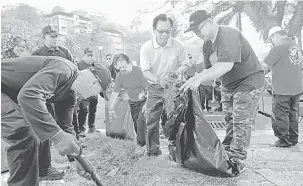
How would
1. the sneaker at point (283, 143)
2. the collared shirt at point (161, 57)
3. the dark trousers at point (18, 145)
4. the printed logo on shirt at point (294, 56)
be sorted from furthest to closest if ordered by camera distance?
the printed logo on shirt at point (294, 56)
the sneaker at point (283, 143)
the collared shirt at point (161, 57)
the dark trousers at point (18, 145)

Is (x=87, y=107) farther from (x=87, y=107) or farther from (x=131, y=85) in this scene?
(x=131, y=85)

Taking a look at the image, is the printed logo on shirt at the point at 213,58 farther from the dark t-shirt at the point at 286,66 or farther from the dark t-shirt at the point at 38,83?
the dark t-shirt at the point at 38,83

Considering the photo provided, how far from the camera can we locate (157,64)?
3.81m

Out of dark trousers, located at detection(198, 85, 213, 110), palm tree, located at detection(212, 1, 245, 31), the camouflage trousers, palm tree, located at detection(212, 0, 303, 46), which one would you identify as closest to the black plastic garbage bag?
the camouflage trousers

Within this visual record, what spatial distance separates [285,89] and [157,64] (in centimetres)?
181

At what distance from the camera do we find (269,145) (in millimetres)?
4145

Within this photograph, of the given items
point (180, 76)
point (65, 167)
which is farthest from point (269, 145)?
point (65, 167)

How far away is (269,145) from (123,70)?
7.69 ft

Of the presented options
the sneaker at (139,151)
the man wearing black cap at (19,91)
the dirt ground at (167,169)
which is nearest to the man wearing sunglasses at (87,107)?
the dirt ground at (167,169)

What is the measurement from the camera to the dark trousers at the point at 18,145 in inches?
91.7

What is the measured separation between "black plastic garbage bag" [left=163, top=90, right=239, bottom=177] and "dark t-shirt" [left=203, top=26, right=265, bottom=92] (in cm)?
47

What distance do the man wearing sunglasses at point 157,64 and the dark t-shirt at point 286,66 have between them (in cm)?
131

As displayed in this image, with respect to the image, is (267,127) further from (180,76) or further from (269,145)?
(180,76)

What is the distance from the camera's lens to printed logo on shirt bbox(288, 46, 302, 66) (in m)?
4.13
